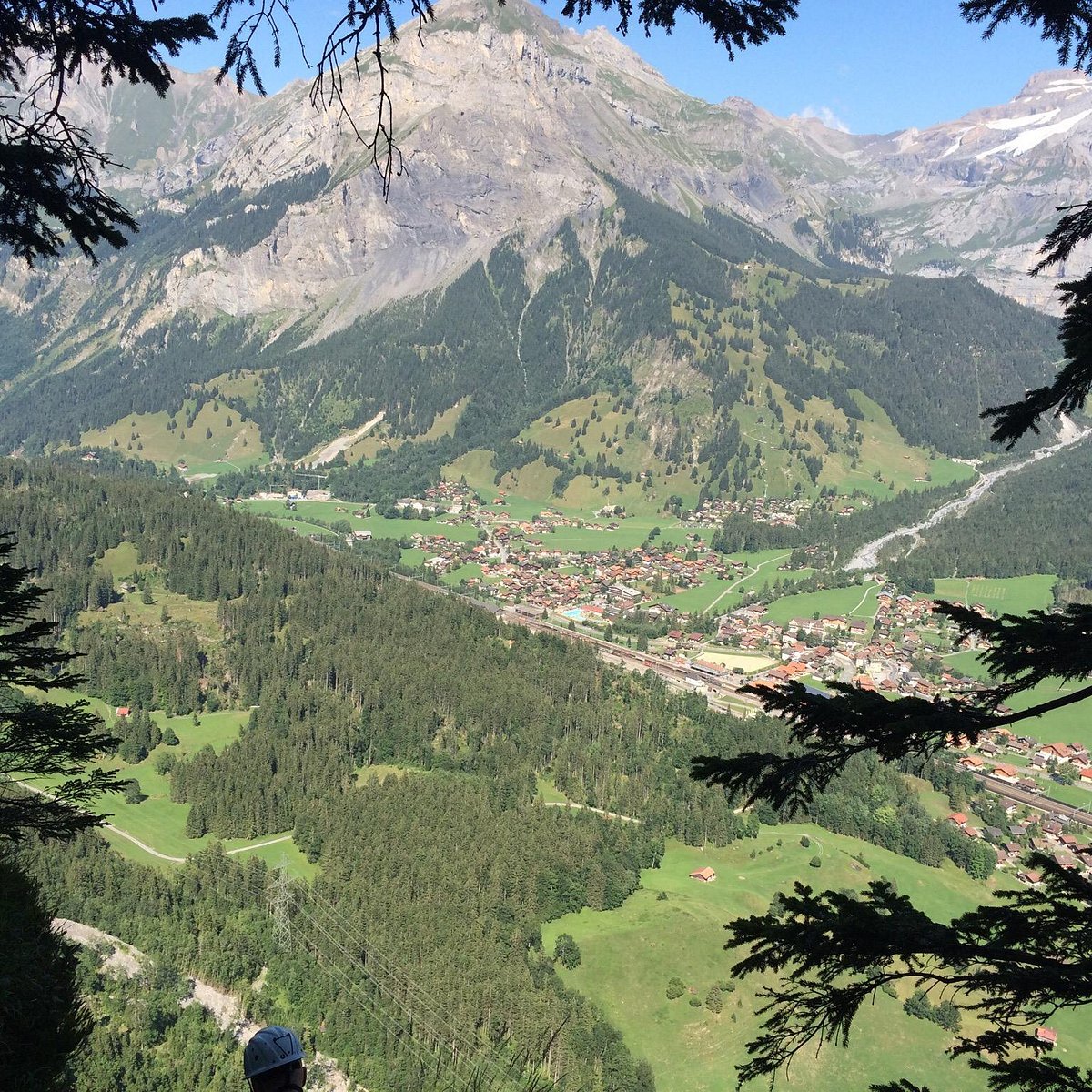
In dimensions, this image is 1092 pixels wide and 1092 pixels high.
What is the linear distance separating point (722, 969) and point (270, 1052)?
54.1 metres

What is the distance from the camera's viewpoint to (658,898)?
61719 millimetres

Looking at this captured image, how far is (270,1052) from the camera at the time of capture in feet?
23.0

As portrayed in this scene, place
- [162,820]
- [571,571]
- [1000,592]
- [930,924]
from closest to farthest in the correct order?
1. [930,924]
2. [162,820]
3. [1000,592]
4. [571,571]

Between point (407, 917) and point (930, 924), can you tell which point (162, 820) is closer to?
point (407, 917)

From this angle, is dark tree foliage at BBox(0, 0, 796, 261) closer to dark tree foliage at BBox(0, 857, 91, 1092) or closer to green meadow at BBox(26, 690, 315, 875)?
dark tree foliage at BBox(0, 857, 91, 1092)

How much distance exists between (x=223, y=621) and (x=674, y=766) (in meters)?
63.0

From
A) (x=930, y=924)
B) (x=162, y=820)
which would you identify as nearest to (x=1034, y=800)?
(x=162, y=820)

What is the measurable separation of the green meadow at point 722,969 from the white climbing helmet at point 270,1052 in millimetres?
36540

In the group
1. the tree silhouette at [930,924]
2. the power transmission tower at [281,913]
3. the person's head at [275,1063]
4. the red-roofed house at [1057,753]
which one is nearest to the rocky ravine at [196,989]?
the power transmission tower at [281,913]

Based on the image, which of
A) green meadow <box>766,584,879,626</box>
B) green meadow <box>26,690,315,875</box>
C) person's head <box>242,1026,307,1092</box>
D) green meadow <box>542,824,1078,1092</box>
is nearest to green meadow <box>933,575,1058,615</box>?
green meadow <box>766,584,879,626</box>

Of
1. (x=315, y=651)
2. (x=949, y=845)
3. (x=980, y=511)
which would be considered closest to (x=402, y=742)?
(x=315, y=651)

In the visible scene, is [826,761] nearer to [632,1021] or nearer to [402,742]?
[632,1021]

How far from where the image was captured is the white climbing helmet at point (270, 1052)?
6871 millimetres

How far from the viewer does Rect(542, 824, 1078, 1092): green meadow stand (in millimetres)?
46344
